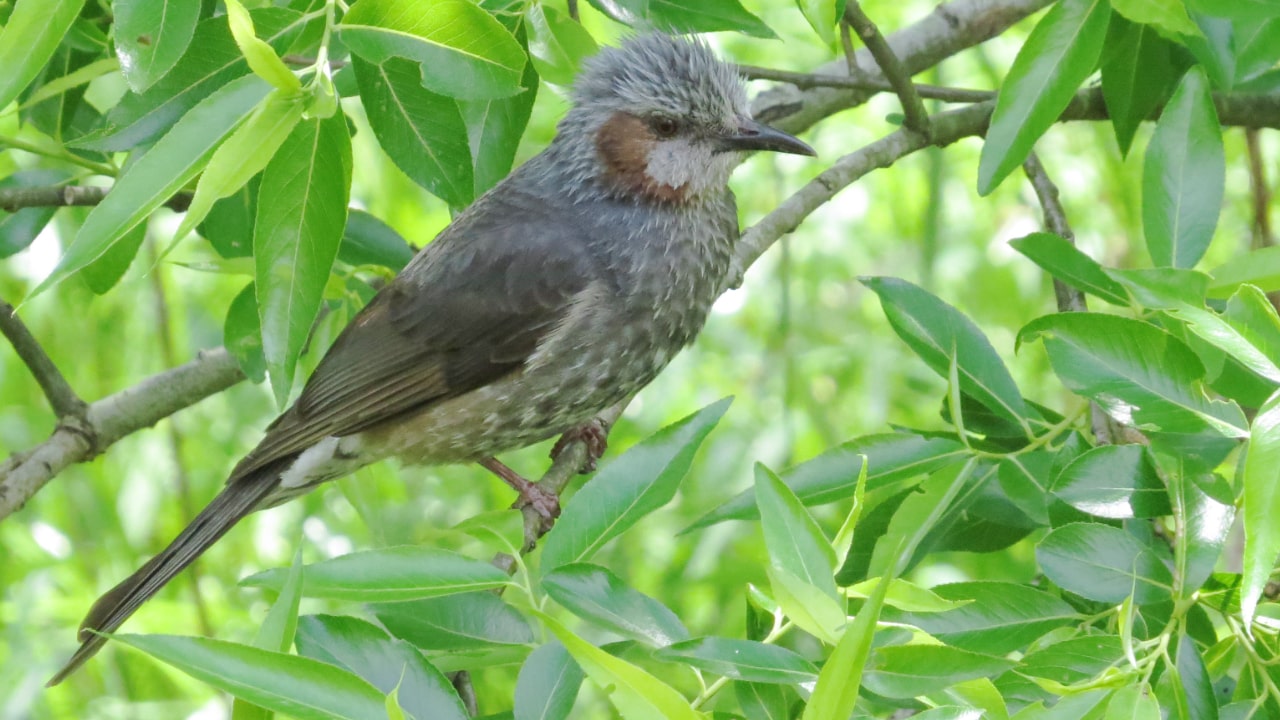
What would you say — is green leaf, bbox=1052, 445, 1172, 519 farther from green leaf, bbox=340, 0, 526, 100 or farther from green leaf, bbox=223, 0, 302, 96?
green leaf, bbox=223, 0, 302, 96

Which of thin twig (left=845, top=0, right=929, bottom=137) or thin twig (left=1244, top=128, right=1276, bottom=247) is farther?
thin twig (left=1244, top=128, right=1276, bottom=247)

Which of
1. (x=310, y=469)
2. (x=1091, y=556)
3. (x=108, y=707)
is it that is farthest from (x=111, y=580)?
(x=1091, y=556)

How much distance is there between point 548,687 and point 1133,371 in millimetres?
1027

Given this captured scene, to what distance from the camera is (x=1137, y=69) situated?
10.1 ft

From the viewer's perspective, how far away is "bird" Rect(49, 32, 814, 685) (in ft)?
11.9

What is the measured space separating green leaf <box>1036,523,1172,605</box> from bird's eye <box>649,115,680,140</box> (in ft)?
6.69

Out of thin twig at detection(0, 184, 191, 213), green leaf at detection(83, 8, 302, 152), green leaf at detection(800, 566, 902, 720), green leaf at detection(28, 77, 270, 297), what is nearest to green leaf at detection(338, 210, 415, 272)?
thin twig at detection(0, 184, 191, 213)

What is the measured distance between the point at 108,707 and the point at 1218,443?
12.8 feet

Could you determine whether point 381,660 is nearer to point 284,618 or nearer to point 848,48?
point 284,618

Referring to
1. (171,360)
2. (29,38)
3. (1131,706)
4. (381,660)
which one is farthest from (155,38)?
(171,360)

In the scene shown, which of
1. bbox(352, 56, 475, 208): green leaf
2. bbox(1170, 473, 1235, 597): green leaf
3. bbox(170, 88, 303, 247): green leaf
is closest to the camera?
bbox(170, 88, 303, 247): green leaf

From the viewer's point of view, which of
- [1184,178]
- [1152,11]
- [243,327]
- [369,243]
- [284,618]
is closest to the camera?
[284,618]

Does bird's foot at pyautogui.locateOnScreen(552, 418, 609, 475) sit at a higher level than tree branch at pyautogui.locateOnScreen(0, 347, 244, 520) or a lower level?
lower

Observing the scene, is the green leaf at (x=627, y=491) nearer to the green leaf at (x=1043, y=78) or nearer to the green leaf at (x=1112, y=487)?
the green leaf at (x=1112, y=487)
